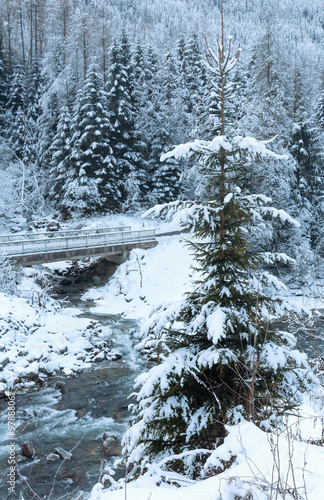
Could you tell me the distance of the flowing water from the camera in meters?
6.70

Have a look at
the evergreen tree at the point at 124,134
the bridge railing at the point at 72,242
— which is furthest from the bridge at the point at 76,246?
the evergreen tree at the point at 124,134

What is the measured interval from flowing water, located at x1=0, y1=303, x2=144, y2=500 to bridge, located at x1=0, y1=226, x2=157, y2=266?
760 cm

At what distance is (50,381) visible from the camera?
429 inches

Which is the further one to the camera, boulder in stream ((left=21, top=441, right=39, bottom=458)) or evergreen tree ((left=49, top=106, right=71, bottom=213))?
evergreen tree ((left=49, top=106, right=71, bottom=213))

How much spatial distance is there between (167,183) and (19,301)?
62.2ft

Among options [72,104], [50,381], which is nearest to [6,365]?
[50,381]

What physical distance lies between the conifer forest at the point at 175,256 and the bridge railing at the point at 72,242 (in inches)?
42.1

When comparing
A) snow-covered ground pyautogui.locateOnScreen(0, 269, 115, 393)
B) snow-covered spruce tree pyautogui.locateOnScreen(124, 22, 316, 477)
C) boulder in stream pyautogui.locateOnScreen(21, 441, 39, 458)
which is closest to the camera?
snow-covered spruce tree pyautogui.locateOnScreen(124, 22, 316, 477)

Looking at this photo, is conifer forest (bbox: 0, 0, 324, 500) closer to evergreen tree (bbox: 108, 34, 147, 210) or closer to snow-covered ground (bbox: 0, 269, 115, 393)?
snow-covered ground (bbox: 0, 269, 115, 393)

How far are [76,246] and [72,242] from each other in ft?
1.05

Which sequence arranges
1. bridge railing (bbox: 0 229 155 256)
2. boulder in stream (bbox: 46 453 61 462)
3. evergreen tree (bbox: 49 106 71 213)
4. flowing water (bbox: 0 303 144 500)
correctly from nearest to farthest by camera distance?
1. flowing water (bbox: 0 303 144 500)
2. boulder in stream (bbox: 46 453 61 462)
3. bridge railing (bbox: 0 229 155 256)
4. evergreen tree (bbox: 49 106 71 213)

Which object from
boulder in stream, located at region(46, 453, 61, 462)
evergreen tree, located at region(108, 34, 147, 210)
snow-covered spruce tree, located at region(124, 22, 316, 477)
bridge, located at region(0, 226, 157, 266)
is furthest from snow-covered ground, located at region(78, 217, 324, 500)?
evergreen tree, located at region(108, 34, 147, 210)

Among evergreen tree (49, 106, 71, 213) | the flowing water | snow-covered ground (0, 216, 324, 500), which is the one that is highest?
evergreen tree (49, 106, 71, 213)

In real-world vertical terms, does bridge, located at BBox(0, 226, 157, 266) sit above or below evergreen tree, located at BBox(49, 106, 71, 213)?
below
